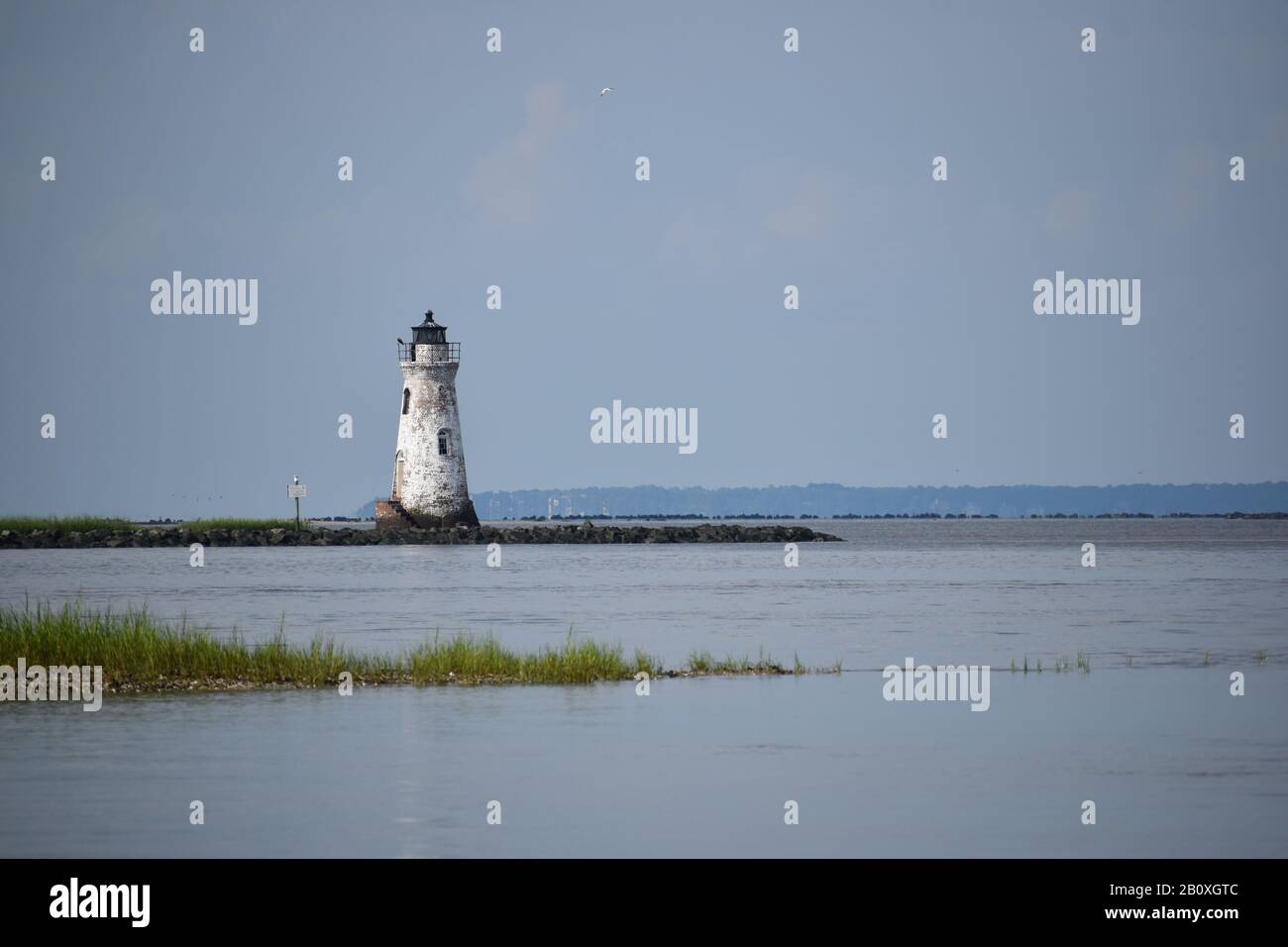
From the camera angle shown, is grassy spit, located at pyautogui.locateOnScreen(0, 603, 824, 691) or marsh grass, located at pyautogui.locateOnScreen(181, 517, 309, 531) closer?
grassy spit, located at pyautogui.locateOnScreen(0, 603, 824, 691)

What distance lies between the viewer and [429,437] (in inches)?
3285

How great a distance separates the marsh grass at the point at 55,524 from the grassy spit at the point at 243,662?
81.4 metres

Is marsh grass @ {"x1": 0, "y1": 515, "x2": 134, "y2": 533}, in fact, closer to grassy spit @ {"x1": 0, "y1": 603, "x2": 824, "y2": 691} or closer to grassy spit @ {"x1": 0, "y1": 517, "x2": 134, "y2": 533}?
grassy spit @ {"x1": 0, "y1": 517, "x2": 134, "y2": 533}

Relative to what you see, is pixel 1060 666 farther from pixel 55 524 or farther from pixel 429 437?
pixel 55 524

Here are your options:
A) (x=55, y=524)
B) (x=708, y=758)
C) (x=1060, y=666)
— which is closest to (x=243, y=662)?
(x=708, y=758)

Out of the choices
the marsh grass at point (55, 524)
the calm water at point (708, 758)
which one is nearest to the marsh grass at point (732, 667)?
the calm water at point (708, 758)

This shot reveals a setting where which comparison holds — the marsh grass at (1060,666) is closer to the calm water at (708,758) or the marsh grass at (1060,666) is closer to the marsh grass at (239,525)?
the calm water at (708,758)

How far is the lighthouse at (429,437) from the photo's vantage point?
8269cm

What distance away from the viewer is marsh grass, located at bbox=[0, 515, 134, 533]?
107 meters

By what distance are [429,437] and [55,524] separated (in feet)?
124

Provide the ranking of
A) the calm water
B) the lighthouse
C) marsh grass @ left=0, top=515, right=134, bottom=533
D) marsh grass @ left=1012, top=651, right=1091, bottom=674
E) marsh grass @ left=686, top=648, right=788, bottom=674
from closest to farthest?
the calm water < marsh grass @ left=686, top=648, right=788, bottom=674 < marsh grass @ left=1012, top=651, right=1091, bottom=674 < the lighthouse < marsh grass @ left=0, top=515, right=134, bottom=533

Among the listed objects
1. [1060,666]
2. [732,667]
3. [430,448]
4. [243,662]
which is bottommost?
[1060,666]

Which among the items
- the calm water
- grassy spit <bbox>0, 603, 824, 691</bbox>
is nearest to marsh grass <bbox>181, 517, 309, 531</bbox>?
the calm water
